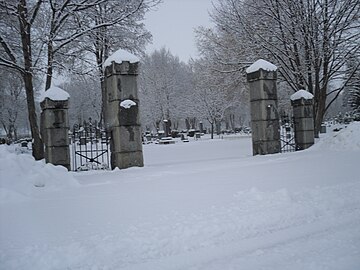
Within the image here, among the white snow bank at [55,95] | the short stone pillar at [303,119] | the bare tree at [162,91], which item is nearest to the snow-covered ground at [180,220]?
the white snow bank at [55,95]

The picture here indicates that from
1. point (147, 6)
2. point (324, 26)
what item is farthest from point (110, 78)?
point (324, 26)

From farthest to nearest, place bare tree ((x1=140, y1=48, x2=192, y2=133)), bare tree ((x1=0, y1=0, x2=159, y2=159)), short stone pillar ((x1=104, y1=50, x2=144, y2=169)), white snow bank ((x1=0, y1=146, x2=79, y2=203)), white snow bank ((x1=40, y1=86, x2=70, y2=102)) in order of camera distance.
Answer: bare tree ((x1=140, y1=48, x2=192, y2=133)) < bare tree ((x1=0, y1=0, x2=159, y2=159)) < white snow bank ((x1=40, y1=86, x2=70, y2=102)) < short stone pillar ((x1=104, y1=50, x2=144, y2=169)) < white snow bank ((x1=0, y1=146, x2=79, y2=203))

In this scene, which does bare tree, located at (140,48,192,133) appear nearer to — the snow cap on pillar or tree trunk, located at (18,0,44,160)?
tree trunk, located at (18,0,44,160)

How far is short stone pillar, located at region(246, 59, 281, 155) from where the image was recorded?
1324cm

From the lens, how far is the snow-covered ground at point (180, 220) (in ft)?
12.5

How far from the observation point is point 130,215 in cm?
525

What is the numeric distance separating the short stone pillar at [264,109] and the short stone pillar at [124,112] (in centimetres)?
517

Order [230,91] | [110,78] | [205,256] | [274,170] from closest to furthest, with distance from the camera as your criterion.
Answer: [205,256] → [274,170] → [110,78] → [230,91]

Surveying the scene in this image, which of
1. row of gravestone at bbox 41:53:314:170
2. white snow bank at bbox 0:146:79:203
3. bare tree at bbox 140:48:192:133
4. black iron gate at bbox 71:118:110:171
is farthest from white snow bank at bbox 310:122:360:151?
bare tree at bbox 140:48:192:133

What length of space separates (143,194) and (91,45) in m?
14.7

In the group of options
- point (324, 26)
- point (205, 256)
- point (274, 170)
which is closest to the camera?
point (205, 256)

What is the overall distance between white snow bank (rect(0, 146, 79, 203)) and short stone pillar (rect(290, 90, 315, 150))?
10.3 meters

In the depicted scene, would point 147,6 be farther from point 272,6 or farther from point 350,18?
point 350,18

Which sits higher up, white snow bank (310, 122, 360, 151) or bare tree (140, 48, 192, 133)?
bare tree (140, 48, 192, 133)
